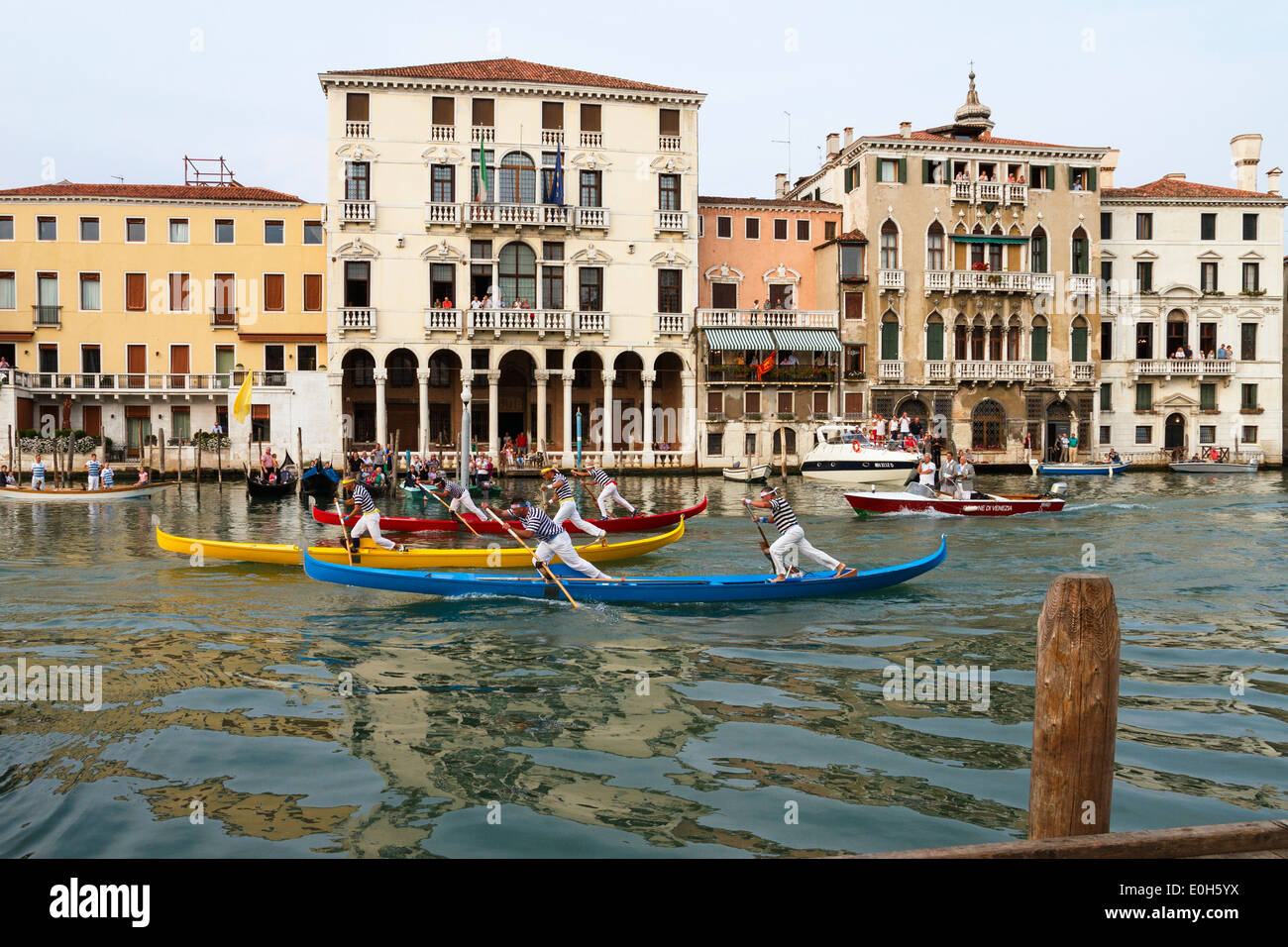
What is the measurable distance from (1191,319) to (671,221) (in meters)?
22.2

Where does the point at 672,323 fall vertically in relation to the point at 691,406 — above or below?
above

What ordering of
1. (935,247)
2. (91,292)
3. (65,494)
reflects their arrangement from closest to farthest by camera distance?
(65,494) < (91,292) < (935,247)

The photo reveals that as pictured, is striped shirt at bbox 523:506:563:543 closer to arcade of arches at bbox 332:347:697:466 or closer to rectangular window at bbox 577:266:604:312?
arcade of arches at bbox 332:347:697:466

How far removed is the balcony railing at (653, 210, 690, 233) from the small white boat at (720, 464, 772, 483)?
28.9ft

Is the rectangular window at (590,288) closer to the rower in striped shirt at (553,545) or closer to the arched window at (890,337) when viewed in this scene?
the arched window at (890,337)

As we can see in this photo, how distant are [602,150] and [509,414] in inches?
404

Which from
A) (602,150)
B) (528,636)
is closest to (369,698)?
(528,636)

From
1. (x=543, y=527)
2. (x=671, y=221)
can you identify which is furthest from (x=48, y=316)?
(x=543, y=527)

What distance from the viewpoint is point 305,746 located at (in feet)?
24.0

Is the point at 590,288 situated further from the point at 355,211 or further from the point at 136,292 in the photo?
the point at 136,292

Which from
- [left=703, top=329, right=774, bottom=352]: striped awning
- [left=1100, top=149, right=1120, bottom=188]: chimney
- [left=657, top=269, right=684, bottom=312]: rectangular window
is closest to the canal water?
[left=703, top=329, right=774, bottom=352]: striped awning

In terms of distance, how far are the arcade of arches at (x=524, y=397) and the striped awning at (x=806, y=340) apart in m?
3.64

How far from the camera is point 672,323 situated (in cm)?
3869

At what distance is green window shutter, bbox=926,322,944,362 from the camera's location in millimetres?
41062
